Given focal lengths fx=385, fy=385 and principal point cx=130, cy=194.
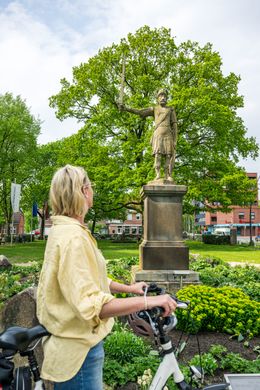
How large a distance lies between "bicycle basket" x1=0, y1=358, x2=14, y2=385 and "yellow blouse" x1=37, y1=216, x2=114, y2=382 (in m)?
0.27

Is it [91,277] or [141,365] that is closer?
[91,277]

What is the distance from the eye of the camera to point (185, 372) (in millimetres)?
3963

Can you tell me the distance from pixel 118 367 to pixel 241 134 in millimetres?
24330

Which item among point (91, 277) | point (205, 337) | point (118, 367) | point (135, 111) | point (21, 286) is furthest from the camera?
point (135, 111)

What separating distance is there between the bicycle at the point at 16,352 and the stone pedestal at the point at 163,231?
7.44 metres

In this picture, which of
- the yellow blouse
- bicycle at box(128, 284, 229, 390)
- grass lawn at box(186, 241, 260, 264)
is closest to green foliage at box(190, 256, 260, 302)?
grass lawn at box(186, 241, 260, 264)

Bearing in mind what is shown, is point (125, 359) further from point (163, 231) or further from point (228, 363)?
point (163, 231)

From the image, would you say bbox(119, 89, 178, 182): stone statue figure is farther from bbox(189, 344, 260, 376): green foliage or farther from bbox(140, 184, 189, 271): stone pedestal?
bbox(189, 344, 260, 376): green foliage

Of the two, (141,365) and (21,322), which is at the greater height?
(21,322)

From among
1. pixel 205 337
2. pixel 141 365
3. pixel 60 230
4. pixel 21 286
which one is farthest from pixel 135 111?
pixel 60 230

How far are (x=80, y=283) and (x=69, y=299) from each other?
98 millimetres

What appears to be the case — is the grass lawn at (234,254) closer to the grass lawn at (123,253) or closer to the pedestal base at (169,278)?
the grass lawn at (123,253)

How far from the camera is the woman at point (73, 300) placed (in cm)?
173

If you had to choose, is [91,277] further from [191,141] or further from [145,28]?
[145,28]
